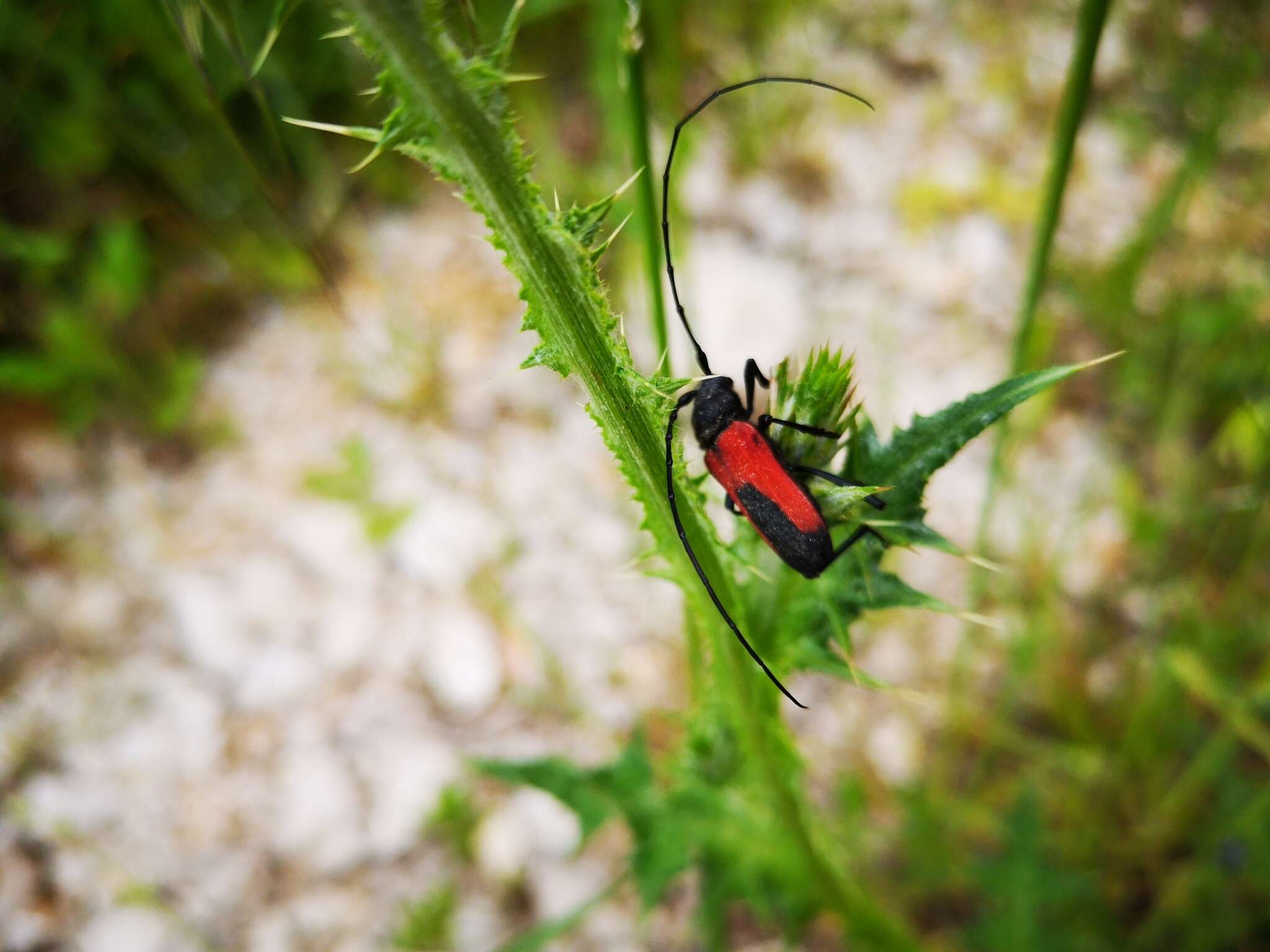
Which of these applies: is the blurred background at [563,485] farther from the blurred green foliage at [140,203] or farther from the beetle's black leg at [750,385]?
the beetle's black leg at [750,385]

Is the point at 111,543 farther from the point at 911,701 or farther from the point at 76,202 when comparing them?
the point at 911,701

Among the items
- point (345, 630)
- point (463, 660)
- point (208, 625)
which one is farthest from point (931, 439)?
point (208, 625)

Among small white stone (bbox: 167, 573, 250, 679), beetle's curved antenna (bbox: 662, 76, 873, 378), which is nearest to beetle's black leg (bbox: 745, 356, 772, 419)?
beetle's curved antenna (bbox: 662, 76, 873, 378)

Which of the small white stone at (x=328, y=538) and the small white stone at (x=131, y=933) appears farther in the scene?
the small white stone at (x=328, y=538)

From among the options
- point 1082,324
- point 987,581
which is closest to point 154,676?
point 987,581

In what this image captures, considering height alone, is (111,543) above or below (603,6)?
below

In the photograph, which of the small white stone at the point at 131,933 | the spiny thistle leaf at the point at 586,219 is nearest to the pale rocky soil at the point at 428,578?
the small white stone at the point at 131,933
